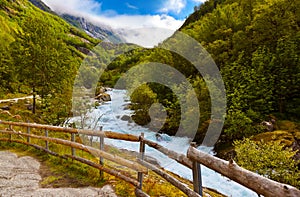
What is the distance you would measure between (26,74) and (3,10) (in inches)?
4778

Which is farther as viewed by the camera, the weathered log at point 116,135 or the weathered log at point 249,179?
the weathered log at point 116,135

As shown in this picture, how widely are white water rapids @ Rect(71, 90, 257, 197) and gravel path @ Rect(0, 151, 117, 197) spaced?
1928mm

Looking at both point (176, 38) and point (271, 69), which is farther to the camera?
point (176, 38)

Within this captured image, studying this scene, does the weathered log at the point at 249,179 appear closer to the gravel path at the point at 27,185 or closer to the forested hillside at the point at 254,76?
the gravel path at the point at 27,185

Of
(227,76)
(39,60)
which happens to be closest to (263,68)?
(227,76)

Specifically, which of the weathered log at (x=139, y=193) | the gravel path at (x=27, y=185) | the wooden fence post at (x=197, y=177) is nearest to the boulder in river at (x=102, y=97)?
the gravel path at (x=27, y=185)

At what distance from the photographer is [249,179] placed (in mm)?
2311

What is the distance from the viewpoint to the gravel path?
16.1 ft

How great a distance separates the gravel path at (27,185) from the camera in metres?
4.89

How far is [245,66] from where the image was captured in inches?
1145

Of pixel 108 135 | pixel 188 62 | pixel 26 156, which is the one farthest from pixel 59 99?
pixel 188 62

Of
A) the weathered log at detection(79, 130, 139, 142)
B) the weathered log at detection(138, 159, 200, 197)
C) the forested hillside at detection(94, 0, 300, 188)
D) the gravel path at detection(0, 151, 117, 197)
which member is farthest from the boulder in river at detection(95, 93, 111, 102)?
the weathered log at detection(138, 159, 200, 197)

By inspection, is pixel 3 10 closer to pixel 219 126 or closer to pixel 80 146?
pixel 219 126

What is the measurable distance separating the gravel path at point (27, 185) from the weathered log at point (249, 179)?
2.49 metres
